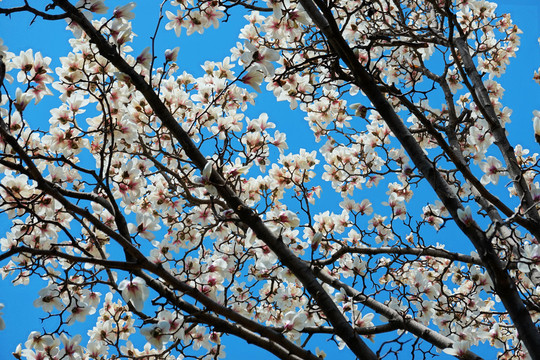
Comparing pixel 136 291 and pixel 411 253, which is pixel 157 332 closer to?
pixel 136 291

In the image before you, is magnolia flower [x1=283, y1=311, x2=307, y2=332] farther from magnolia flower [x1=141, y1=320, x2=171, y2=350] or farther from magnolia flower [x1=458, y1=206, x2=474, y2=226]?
magnolia flower [x1=458, y1=206, x2=474, y2=226]

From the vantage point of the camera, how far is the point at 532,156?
4.50 metres

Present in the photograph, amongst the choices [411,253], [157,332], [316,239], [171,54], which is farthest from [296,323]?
[171,54]

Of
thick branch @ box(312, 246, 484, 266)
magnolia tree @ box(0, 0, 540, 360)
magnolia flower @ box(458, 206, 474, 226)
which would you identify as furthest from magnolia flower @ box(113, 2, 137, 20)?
magnolia flower @ box(458, 206, 474, 226)

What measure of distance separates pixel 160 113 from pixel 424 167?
1.59m

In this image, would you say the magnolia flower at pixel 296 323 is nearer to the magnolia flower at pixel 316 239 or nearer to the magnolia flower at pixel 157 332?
the magnolia flower at pixel 316 239

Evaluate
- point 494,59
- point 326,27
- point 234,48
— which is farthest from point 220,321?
point 494,59

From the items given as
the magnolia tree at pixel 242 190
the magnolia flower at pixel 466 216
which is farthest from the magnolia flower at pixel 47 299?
the magnolia flower at pixel 466 216

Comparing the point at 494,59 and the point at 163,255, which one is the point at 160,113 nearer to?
the point at 163,255

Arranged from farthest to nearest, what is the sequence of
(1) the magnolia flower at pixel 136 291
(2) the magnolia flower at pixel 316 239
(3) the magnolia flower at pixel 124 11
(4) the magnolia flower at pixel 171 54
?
(4) the magnolia flower at pixel 171 54 → (3) the magnolia flower at pixel 124 11 → (2) the magnolia flower at pixel 316 239 → (1) the magnolia flower at pixel 136 291

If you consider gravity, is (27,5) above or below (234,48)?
below

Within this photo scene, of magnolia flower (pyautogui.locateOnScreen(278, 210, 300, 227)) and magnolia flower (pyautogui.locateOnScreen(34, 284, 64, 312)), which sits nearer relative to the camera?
magnolia flower (pyautogui.locateOnScreen(34, 284, 64, 312))

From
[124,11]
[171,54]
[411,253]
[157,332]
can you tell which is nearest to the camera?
[157,332]

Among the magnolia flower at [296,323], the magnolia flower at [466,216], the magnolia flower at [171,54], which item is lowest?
the magnolia flower at [296,323]
